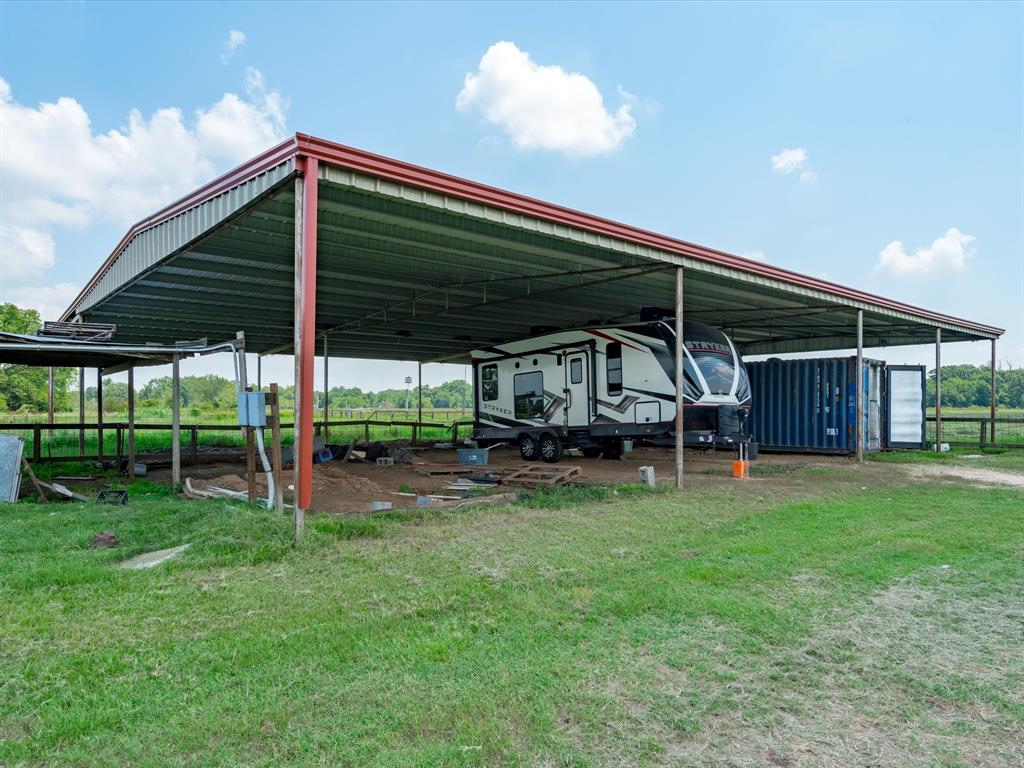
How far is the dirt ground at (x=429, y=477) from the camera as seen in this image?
988 cm

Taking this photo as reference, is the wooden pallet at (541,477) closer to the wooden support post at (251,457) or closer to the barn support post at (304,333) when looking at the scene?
the wooden support post at (251,457)

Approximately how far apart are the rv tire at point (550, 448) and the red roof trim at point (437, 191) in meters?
5.87

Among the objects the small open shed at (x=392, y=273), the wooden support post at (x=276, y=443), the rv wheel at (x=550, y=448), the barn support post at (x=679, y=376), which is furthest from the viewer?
the rv wheel at (x=550, y=448)

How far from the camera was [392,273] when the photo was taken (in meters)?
12.3

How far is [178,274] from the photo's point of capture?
1148 cm

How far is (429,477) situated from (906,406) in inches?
541

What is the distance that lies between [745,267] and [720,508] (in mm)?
5046

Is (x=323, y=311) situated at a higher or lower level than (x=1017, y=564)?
higher

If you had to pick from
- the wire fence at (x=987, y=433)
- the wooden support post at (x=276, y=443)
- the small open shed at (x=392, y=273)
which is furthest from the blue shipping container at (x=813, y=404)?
the wooden support post at (x=276, y=443)

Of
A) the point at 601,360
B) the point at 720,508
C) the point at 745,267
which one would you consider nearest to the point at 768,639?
the point at 720,508

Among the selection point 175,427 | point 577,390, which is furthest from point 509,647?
point 577,390

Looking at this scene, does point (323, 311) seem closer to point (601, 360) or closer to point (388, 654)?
point (601, 360)

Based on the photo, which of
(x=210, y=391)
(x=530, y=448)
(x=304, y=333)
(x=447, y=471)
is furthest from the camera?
(x=210, y=391)

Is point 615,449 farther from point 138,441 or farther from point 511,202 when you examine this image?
point 138,441
